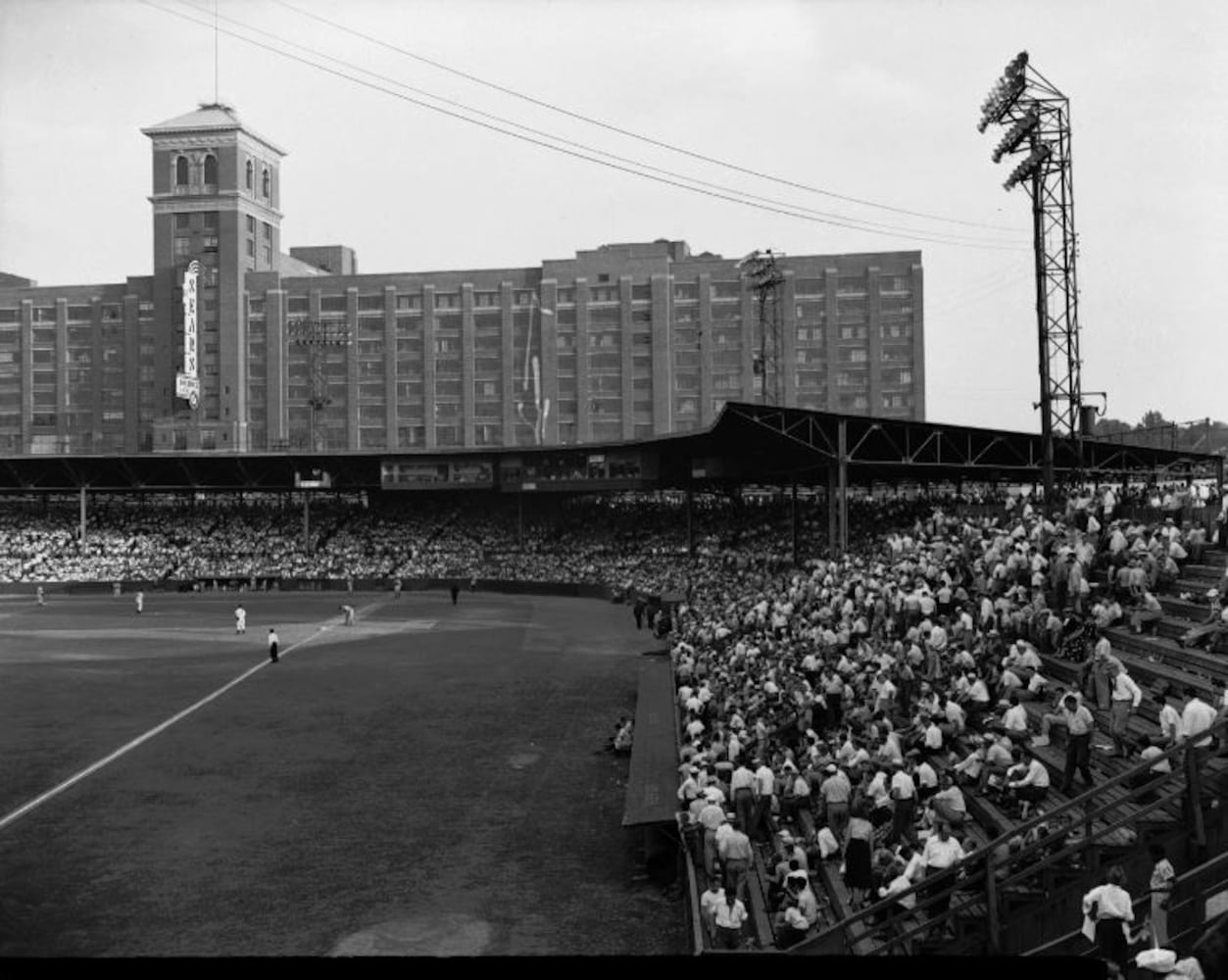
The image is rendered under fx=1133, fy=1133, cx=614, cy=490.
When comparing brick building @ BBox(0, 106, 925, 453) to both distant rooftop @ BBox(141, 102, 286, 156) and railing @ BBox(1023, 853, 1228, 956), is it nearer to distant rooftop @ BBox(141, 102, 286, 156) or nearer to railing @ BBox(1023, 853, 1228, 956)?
distant rooftop @ BBox(141, 102, 286, 156)

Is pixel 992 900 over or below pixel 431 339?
below

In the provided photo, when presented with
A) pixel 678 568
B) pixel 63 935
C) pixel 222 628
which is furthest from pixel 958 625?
pixel 678 568

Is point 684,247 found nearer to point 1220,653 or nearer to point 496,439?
point 496,439

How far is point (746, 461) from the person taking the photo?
56438mm

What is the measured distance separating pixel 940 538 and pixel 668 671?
25.8ft

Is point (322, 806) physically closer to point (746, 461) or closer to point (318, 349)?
point (746, 461)

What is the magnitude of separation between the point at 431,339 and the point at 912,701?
93.7 m

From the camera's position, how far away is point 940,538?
2898cm

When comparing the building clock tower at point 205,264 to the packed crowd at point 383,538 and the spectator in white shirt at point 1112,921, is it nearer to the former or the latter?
the packed crowd at point 383,538

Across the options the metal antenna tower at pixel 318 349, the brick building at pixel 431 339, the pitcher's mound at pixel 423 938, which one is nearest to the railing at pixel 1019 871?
the pitcher's mound at pixel 423 938

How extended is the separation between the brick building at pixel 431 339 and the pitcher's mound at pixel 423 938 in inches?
3470

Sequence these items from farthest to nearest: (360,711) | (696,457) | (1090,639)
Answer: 1. (696,457)
2. (360,711)
3. (1090,639)

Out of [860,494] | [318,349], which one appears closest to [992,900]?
[860,494]

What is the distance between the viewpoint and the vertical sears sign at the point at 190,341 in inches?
4141
